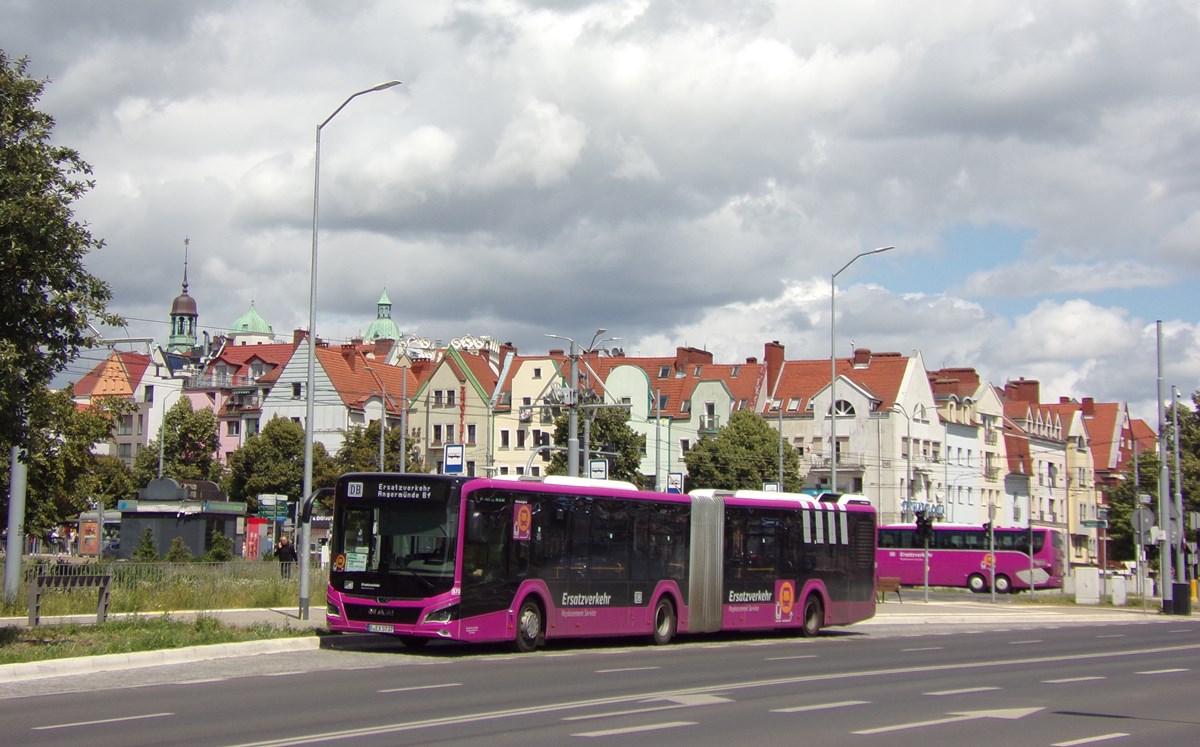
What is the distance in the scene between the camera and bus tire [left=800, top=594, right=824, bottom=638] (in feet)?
96.6

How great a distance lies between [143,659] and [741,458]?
2386 inches

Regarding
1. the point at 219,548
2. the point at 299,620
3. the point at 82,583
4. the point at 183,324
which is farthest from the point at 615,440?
the point at 183,324

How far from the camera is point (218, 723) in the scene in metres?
13.2

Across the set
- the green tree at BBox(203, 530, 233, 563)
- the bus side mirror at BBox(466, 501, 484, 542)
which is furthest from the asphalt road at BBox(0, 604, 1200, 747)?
the green tree at BBox(203, 530, 233, 563)

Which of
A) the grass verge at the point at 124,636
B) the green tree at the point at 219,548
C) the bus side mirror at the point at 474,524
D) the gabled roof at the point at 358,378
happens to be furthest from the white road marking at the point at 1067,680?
the gabled roof at the point at 358,378

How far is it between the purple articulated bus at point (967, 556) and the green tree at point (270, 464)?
3539cm

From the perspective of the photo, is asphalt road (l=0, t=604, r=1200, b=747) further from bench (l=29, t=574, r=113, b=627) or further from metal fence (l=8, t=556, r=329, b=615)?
metal fence (l=8, t=556, r=329, b=615)

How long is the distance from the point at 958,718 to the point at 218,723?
7.17 metres

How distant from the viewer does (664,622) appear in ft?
85.1

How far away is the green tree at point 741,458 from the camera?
3078 inches

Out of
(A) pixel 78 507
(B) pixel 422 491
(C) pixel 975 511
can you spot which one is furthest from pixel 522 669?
(C) pixel 975 511

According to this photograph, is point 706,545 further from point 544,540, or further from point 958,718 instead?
point 958,718

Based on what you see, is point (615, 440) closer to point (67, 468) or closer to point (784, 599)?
point (67, 468)

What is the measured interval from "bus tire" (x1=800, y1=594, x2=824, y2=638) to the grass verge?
1060 cm
